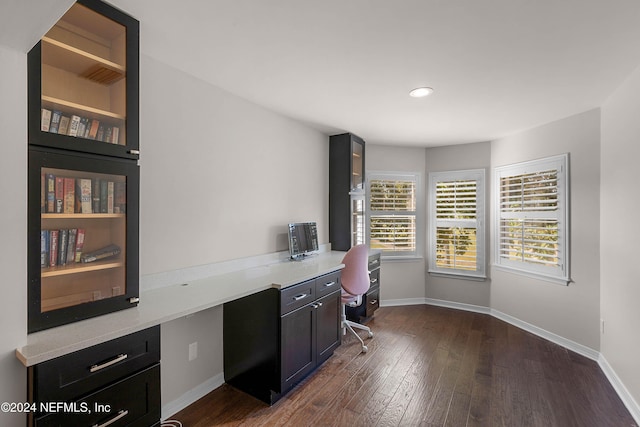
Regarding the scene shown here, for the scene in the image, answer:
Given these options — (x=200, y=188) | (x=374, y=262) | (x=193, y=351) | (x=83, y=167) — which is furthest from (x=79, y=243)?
(x=374, y=262)

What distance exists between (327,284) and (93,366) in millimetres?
1781

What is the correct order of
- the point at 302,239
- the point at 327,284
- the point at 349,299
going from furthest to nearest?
the point at 302,239, the point at 349,299, the point at 327,284

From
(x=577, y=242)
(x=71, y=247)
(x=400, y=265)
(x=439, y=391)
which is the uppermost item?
(x=71, y=247)

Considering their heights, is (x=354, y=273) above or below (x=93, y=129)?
below

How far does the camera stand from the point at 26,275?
48.3 inches

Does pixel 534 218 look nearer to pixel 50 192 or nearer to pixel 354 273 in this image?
pixel 354 273

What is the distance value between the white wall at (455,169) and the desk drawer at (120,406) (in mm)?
4005

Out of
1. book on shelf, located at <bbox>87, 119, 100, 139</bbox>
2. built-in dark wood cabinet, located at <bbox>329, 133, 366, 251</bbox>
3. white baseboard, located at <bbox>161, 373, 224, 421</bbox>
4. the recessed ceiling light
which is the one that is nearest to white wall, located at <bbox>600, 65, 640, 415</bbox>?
Answer: the recessed ceiling light

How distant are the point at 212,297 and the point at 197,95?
1.53 meters

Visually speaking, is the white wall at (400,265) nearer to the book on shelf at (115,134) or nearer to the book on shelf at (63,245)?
the book on shelf at (115,134)

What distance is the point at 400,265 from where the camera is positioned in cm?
452

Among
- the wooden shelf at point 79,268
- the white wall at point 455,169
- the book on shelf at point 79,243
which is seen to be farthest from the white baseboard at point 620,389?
the book on shelf at point 79,243

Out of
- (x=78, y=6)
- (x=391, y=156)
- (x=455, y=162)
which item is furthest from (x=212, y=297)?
(x=455, y=162)

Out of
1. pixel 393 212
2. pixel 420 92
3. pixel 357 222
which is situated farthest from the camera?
pixel 393 212
